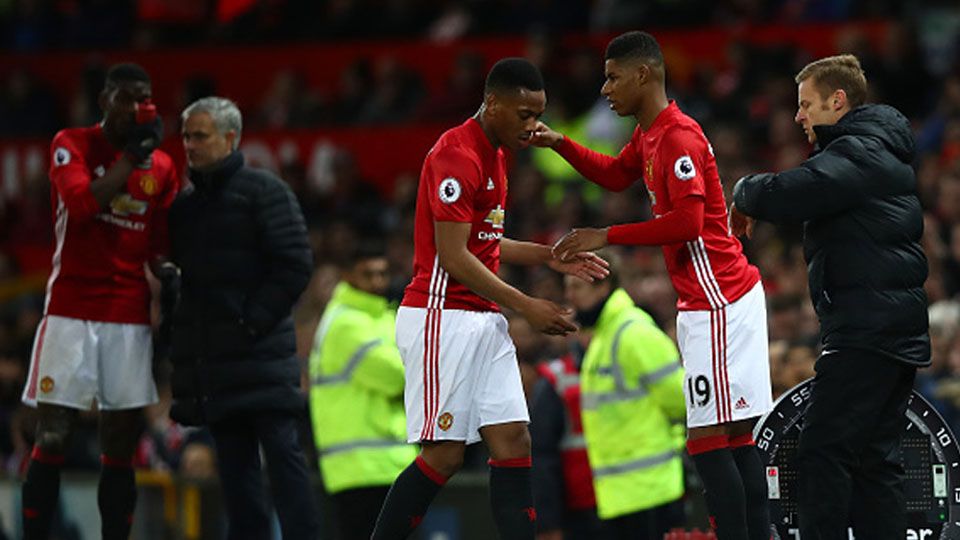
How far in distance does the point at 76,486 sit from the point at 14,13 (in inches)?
372

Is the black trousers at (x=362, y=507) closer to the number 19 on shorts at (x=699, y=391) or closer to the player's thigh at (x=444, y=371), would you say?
the player's thigh at (x=444, y=371)

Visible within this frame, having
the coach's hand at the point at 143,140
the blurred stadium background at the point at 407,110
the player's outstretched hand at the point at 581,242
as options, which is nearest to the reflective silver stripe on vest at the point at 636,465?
the blurred stadium background at the point at 407,110

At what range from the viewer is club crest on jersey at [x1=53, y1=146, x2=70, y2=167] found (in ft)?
29.5

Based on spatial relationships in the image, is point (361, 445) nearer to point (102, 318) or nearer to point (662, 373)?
point (662, 373)

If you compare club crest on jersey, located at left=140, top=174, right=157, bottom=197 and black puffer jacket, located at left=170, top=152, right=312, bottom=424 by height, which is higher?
club crest on jersey, located at left=140, top=174, right=157, bottom=197

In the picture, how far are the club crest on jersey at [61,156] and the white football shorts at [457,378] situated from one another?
6.78ft

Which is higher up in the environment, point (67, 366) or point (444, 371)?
point (67, 366)

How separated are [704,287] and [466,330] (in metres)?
1.04

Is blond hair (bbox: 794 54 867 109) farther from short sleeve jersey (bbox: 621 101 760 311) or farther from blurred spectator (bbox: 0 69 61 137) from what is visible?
blurred spectator (bbox: 0 69 61 137)

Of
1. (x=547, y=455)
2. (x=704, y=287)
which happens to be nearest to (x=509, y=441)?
(x=704, y=287)

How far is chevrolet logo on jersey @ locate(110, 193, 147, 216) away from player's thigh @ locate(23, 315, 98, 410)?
22.0 inches

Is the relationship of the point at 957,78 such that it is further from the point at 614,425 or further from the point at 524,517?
the point at 524,517

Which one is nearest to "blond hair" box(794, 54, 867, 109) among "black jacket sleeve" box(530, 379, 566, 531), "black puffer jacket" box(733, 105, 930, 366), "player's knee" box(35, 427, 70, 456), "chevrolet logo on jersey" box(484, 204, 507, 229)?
"black puffer jacket" box(733, 105, 930, 366)

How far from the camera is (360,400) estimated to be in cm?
1057
